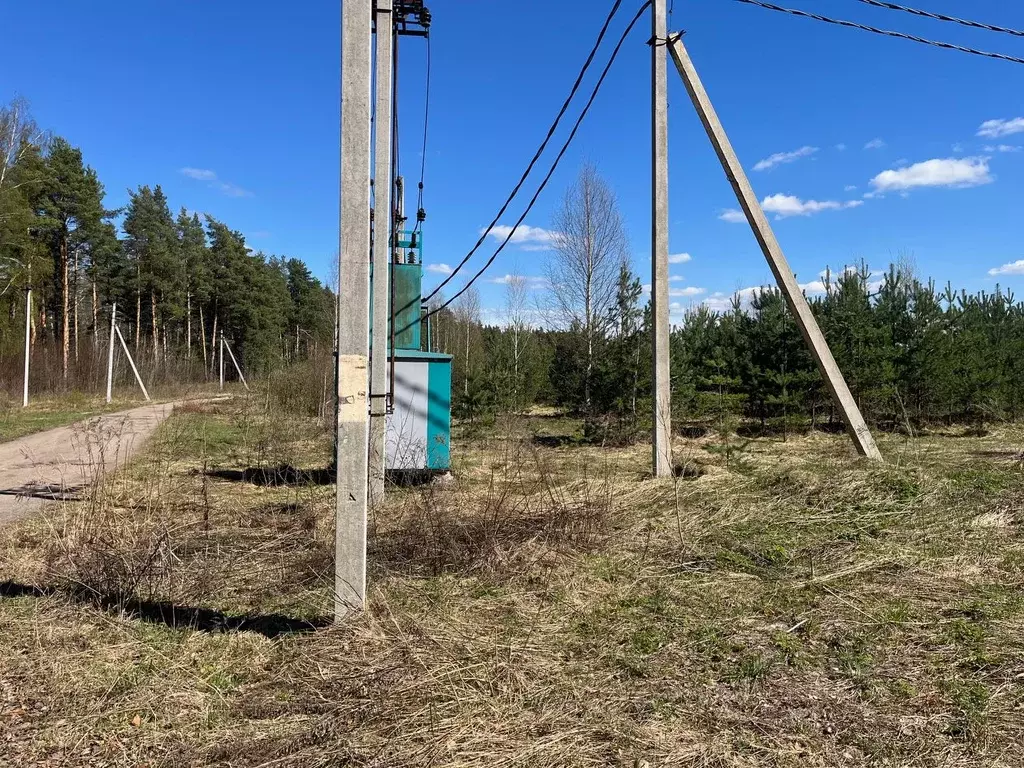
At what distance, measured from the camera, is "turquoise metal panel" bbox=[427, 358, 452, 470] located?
24.7ft

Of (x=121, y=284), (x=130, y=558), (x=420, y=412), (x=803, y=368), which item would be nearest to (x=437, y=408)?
(x=420, y=412)

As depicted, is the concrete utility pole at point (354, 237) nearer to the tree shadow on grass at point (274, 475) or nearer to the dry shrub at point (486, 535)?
the dry shrub at point (486, 535)

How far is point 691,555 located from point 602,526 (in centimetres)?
77

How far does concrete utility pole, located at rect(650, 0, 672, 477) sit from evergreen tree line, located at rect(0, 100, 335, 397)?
1511 cm

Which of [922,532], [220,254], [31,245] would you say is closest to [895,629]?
[922,532]

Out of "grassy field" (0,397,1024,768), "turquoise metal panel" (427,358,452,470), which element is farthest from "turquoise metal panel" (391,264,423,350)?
"grassy field" (0,397,1024,768)

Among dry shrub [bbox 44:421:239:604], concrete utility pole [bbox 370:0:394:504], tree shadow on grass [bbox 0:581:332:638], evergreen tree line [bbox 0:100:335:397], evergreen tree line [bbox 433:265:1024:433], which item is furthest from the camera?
evergreen tree line [bbox 0:100:335:397]

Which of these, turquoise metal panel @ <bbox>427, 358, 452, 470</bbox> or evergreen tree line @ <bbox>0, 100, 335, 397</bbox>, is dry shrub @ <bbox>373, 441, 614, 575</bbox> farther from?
evergreen tree line @ <bbox>0, 100, 335, 397</bbox>

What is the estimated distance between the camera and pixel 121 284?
127 feet

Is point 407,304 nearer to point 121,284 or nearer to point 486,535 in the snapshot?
point 486,535

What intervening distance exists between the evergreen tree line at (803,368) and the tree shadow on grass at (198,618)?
891cm

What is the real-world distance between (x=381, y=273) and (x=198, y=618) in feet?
10.8

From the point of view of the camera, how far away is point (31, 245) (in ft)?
88.7

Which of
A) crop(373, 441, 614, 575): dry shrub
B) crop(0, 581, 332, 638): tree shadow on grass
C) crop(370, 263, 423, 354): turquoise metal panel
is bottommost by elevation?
crop(0, 581, 332, 638): tree shadow on grass
